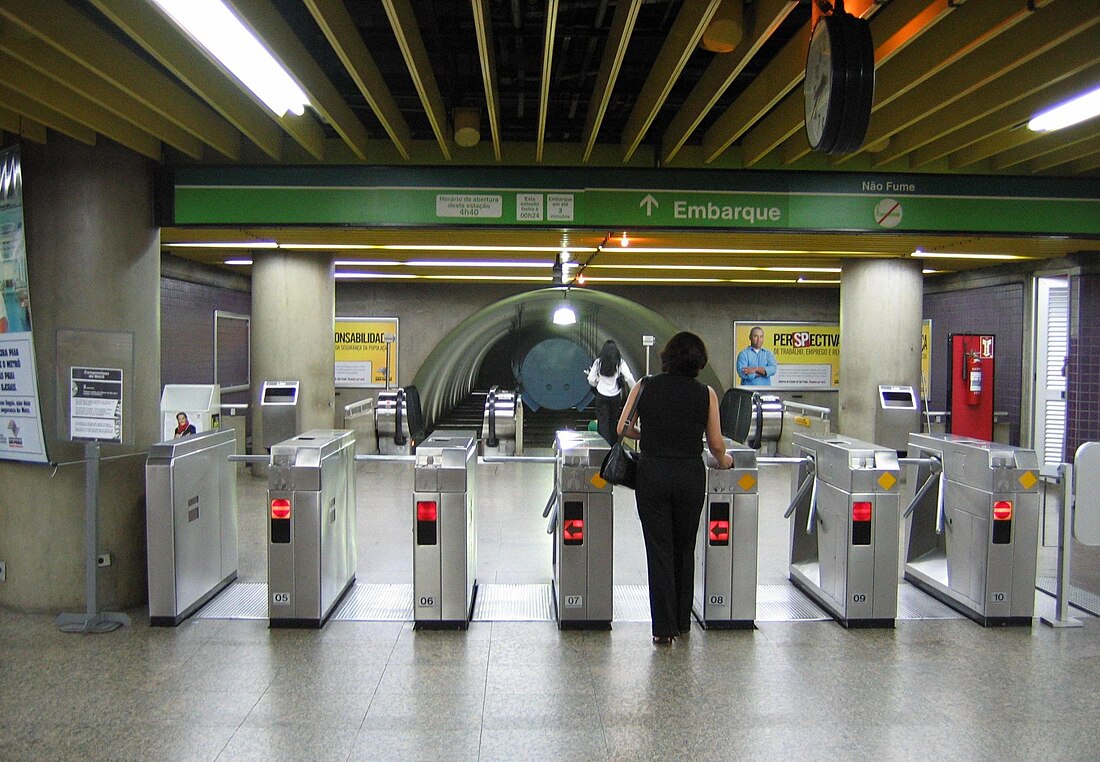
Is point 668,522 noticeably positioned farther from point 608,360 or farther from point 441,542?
point 608,360

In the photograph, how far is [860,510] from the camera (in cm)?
454

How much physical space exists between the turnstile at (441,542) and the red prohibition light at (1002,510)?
318cm

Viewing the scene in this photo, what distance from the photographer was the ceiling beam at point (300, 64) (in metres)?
3.43

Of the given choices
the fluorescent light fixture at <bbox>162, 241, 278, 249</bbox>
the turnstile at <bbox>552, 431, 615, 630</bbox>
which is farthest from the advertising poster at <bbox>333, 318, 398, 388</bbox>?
the turnstile at <bbox>552, 431, 615, 630</bbox>

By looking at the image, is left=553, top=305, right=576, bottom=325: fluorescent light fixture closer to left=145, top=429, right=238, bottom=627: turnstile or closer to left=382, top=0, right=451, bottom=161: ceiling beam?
left=382, top=0, right=451, bottom=161: ceiling beam

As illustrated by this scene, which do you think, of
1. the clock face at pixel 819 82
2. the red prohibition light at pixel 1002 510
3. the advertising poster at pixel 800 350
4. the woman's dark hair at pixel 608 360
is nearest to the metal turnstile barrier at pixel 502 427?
the woman's dark hair at pixel 608 360

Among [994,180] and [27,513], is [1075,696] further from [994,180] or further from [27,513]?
[27,513]

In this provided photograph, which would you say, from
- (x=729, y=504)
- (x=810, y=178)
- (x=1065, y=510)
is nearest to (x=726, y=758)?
(x=729, y=504)

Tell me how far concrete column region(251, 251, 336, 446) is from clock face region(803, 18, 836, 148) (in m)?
6.77

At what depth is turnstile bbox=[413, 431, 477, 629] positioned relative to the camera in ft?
14.5

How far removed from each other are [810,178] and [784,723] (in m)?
3.73

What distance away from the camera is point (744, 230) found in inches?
214

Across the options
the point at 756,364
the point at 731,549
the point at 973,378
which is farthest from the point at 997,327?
the point at 731,549

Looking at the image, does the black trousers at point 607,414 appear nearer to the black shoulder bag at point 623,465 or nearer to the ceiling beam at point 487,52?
the ceiling beam at point 487,52
